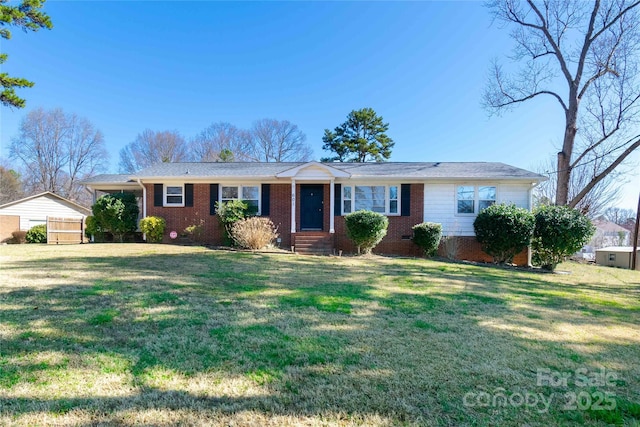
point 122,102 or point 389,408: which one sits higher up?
point 122,102

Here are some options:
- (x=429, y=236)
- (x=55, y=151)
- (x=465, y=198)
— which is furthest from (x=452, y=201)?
(x=55, y=151)

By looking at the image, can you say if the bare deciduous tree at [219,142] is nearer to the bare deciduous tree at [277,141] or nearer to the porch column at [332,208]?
the bare deciduous tree at [277,141]

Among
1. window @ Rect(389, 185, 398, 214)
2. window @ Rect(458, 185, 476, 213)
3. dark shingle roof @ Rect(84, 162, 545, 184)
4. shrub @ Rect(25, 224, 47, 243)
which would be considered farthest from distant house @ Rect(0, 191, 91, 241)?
window @ Rect(458, 185, 476, 213)

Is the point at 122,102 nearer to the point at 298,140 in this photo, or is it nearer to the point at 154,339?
the point at 298,140

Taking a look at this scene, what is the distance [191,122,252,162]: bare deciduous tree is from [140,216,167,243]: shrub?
70.3 feet

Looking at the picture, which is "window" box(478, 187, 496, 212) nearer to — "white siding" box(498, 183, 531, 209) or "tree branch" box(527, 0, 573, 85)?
"white siding" box(498, 183, 531, 209)

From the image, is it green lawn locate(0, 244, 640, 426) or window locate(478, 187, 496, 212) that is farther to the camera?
window locate(478, 187, 496, 212)

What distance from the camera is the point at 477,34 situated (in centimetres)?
1357

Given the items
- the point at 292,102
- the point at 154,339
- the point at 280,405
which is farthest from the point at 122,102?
the point at 280,405

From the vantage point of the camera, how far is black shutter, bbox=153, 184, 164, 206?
13156 mm

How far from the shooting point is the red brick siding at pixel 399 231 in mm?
12375

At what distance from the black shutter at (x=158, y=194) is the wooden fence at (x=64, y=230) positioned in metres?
5.92

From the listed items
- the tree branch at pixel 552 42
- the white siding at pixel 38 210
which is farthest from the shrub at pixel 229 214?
the tree branch at pixel 552 42

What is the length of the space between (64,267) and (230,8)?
11.8 m
